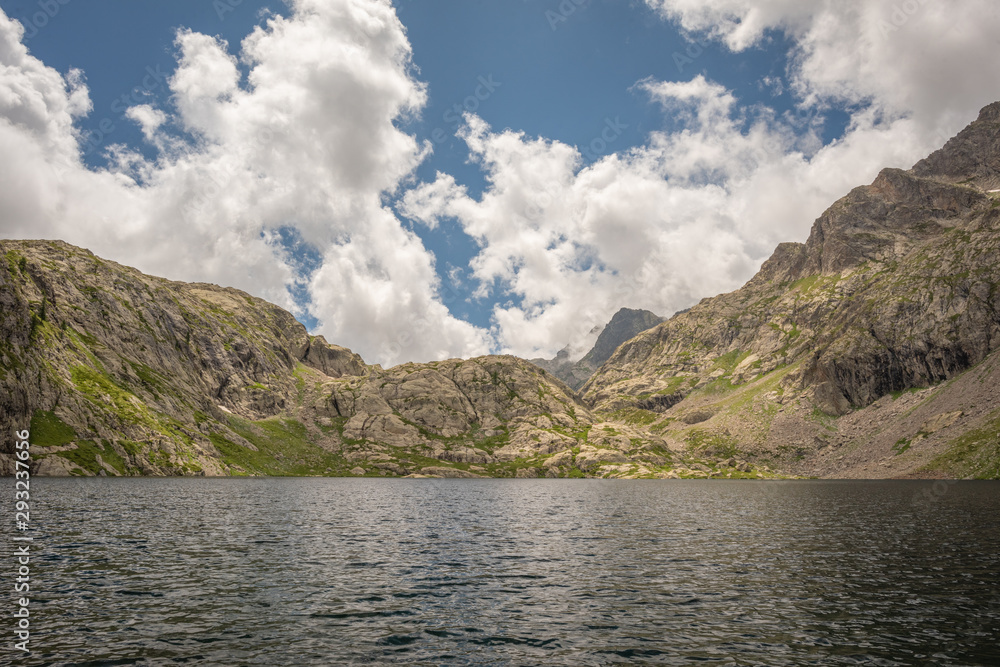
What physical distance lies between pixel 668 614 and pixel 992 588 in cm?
2506

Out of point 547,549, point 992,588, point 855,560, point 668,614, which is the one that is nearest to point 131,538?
point 547,549

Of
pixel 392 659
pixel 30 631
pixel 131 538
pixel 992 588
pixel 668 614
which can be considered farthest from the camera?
pixel 131 538

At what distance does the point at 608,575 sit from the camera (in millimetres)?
43688

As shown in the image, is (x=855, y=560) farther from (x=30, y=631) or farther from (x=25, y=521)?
(x=25, y=521)

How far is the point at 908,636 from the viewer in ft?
91.0

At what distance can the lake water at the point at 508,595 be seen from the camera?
25781 millimetres

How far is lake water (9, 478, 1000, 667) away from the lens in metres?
25.8

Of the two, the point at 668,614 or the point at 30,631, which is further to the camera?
the point at 668,614

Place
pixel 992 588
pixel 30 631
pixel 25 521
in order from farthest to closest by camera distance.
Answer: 1. pixel 25 521
2. pixel 992 588
3. pixel 30 631

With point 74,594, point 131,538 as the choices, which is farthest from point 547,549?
point 131,538

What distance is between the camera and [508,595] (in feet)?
123

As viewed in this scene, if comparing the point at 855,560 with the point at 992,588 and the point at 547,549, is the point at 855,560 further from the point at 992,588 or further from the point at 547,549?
the point at 547,549

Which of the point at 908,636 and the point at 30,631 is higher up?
the point at 30,631

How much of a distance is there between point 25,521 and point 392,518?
48283 mm
